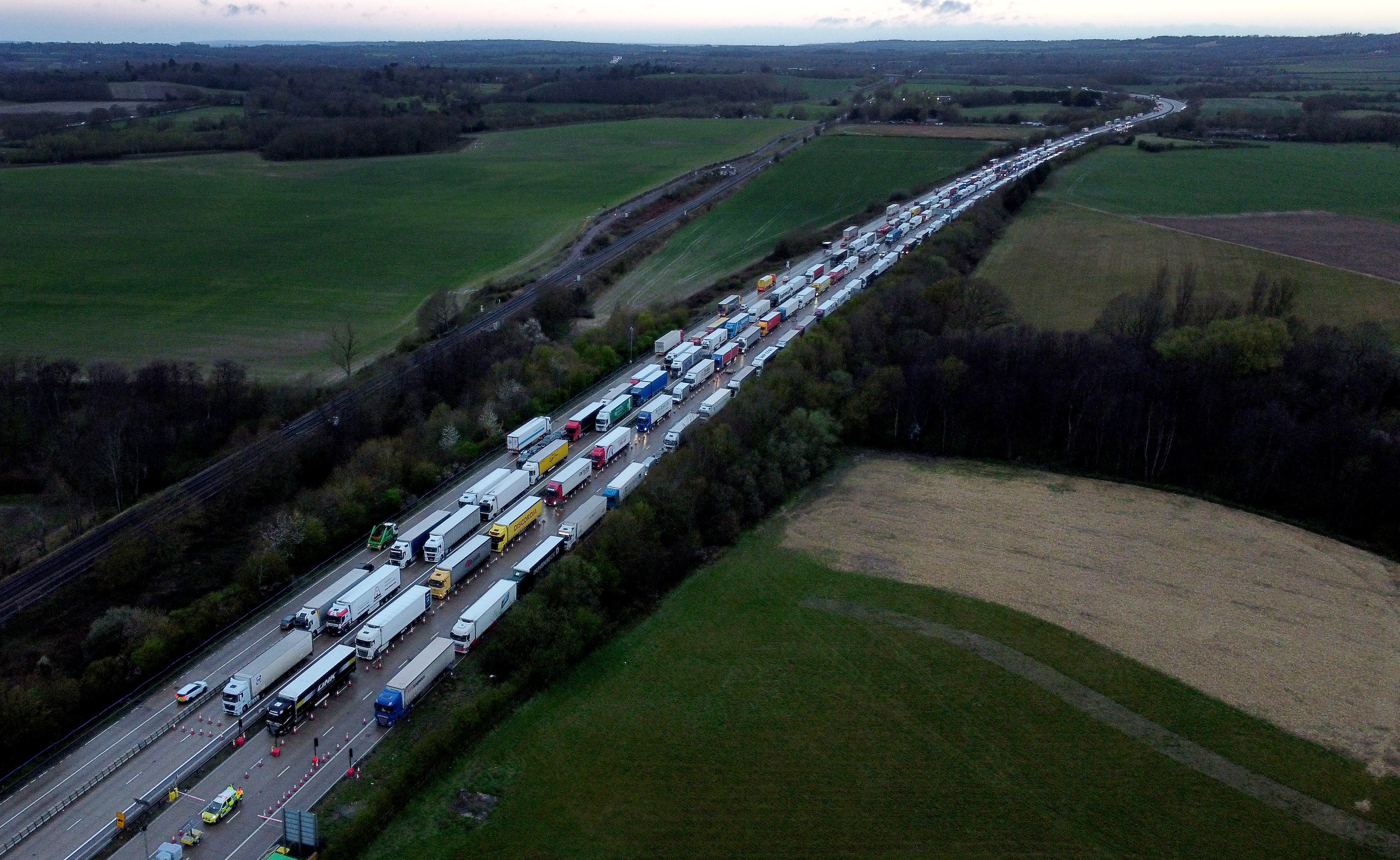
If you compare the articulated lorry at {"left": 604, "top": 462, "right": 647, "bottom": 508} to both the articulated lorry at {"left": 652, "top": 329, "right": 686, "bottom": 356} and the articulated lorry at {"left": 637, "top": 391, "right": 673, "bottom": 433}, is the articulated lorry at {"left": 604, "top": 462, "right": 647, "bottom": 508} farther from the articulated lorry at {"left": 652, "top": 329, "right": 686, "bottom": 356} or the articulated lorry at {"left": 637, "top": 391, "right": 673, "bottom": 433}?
the articulated lorry at {"left": 652, "top": 329, "right": 686, "bottom": 356}

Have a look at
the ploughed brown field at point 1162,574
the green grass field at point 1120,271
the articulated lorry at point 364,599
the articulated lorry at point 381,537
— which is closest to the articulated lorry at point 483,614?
the articulated lorry at point 364,599

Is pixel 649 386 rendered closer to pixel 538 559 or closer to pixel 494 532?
pixel 494 532

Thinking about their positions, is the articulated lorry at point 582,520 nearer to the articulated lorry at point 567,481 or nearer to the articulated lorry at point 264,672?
the articulated lorry at point 567,481

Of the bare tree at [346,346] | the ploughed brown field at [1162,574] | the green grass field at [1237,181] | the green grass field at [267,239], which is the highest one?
the green grass field at [1237,181]

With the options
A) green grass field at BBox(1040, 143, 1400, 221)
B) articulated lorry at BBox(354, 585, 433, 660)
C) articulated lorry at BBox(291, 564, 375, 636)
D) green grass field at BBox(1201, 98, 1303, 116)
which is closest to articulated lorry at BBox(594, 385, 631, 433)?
articulated lorry at BBox(291, 564, 375, 636)

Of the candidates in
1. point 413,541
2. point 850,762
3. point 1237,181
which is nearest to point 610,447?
point 413,541
